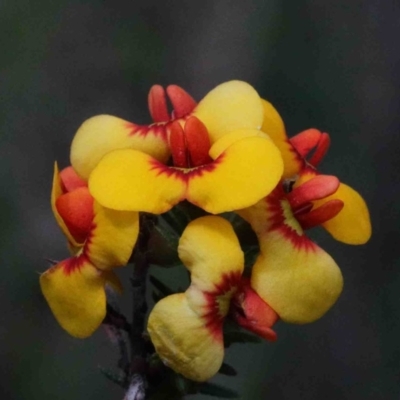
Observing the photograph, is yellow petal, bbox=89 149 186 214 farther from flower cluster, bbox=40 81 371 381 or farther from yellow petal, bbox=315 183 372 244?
yellow petal, bbox=315 183 372 244

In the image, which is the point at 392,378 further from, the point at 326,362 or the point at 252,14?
the point at 252,14

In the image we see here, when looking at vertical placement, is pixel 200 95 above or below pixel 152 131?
below

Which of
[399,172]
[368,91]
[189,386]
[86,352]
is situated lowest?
[86,352]

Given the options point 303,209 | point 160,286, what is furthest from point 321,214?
point 160,286

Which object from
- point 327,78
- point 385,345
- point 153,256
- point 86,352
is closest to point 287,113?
point 327,78

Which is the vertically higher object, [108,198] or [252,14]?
[108,198]

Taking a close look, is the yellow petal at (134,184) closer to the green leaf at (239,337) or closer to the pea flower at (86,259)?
the pea flower at (86,259)

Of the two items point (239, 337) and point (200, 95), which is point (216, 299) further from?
point (200, 95)

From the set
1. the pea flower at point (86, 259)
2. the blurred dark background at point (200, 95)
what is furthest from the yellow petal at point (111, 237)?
the blurred dark background at point (200, 95)
